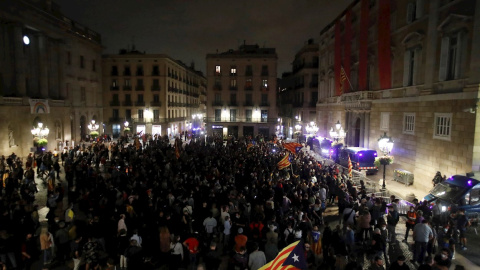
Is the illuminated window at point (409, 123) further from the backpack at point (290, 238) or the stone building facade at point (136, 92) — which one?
the stone building facade at point (136, 92)

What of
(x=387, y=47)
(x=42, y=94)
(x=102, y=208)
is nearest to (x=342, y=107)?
(x=387, y=47)

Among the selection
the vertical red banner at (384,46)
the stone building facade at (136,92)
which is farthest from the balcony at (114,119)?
the vertical red banner at (384,46)

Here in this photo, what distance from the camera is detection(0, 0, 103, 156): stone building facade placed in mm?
27859

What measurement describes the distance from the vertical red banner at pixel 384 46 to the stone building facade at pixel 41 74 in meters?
30.0

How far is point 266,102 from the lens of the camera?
5381 centimetres

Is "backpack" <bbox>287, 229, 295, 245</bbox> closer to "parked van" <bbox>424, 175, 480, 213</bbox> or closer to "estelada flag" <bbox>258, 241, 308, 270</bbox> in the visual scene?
"estelada flag" <bbox>258, 241, 308, 270</bbox>

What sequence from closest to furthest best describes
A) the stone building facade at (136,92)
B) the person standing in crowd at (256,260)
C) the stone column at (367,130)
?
the person standing in crowd at (256,260)
the stone column at (367,130)
the stone building facade at (136,92)

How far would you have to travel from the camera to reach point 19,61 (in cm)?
2888

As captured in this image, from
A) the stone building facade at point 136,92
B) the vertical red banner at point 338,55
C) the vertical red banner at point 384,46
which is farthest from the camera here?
the stone building facade at point 136,92

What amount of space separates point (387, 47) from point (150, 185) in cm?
1900

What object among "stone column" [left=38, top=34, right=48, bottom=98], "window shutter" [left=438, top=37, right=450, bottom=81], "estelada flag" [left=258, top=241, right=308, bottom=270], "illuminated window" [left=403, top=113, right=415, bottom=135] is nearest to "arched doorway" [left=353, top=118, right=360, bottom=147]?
"illuminated window" [left=403, top=113, right=415, bottom=135]

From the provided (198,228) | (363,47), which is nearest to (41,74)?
(198,228)

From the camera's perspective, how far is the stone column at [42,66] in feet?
105

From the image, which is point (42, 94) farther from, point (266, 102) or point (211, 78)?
point (266, 102)
